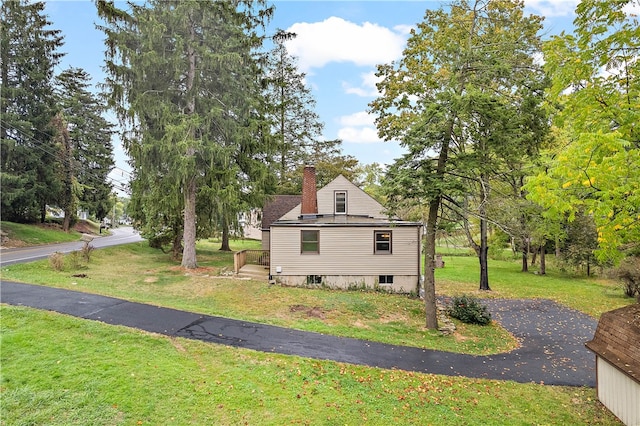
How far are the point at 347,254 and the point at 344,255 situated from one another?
0.53 ft

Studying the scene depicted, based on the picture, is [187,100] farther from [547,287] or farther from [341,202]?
[547,287]

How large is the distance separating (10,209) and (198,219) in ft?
58.2

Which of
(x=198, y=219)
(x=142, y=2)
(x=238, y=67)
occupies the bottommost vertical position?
(x=198, y=219)

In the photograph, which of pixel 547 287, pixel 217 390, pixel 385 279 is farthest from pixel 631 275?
pixel 217 390

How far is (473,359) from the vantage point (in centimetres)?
897

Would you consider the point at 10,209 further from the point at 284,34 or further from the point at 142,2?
the point at 284,34

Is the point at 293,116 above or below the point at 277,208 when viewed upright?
above

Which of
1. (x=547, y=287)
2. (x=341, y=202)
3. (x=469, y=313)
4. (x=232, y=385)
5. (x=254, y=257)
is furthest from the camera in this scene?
(x=254, y=257)

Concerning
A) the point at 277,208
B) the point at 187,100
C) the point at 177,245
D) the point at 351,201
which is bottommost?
the point at 177,245

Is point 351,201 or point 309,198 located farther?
point 309,198

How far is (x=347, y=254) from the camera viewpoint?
651 inches

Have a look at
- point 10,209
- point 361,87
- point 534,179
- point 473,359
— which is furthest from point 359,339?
point 10,209

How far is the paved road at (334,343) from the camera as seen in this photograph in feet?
26.9

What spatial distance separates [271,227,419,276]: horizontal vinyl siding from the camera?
16.4 m
